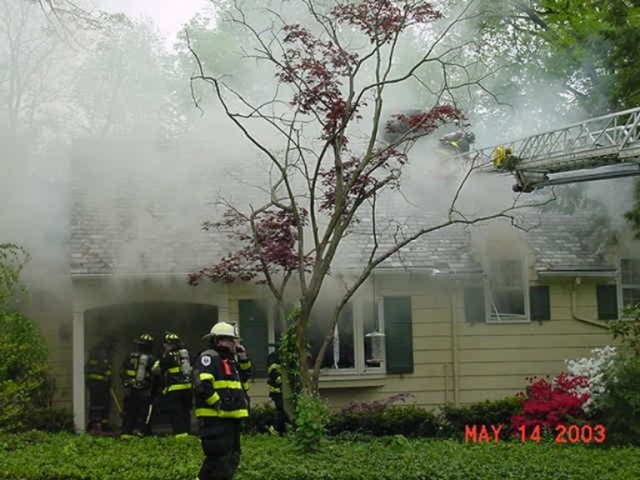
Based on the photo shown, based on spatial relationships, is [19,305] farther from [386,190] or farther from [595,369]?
[595,369]

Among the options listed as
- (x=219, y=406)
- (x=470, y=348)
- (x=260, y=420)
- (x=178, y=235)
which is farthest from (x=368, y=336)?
(x=219, y=406)

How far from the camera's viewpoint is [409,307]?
53.1 feet

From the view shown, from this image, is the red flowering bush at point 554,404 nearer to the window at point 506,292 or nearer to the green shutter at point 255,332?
the window at point 506,292

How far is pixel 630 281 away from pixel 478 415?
14.4 feet

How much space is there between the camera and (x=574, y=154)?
14.0 metres

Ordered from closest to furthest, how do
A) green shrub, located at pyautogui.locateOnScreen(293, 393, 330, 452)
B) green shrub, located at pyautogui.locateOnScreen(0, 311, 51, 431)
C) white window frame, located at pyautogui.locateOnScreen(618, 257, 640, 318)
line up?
green shrub, located at pyautogui.locateOnScreen(293, 393, 330, 452), green shrub, located at pyautogui.locateOnScreen(0, 311, 51, 431), white window frame, located at pyautogui.locateOnScreen(618, 257, 640, 318)

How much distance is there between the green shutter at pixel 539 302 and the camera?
54.6 feet

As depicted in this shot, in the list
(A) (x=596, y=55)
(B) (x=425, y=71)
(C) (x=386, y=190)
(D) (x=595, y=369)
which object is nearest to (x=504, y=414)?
(D) (x=595, y=369)

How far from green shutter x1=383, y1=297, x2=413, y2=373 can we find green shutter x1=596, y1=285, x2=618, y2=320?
3.41m

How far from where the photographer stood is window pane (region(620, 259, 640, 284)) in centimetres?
1734

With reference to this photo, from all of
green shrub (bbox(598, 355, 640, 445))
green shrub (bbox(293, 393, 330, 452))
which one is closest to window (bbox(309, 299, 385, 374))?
green shrub (bbox(598, 355, 640, 445))

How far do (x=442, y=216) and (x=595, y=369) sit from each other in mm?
4045
